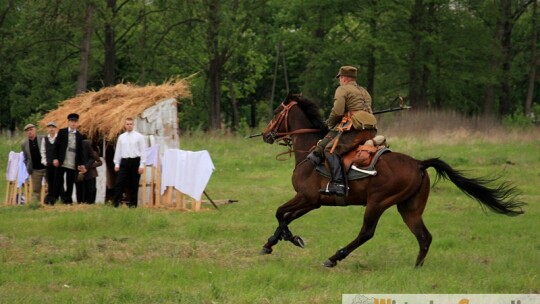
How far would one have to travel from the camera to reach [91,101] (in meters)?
22.0

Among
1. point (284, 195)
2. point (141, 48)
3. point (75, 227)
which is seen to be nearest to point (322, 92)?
point (141, 48)

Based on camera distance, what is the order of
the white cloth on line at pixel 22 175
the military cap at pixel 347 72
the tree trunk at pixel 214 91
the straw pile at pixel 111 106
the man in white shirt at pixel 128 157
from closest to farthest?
1. the military cap at pixel 347 72
2. the man in white shirt at pixel 128 157
3. the straw pile at pixel 111 106
4. the white cloth on line at pixel 22 175
5. the tree trunk at pixel 214 91

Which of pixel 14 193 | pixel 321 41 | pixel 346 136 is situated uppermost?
pixel 321 41

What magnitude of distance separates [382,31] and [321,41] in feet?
14.2

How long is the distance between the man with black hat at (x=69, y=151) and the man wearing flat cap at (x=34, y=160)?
1.40 metres

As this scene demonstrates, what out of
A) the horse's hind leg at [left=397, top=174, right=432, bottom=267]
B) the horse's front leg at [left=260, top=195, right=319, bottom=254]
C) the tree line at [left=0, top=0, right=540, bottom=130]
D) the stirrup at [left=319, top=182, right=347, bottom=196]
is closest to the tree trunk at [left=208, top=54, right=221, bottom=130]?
the tree line at [left=0, top=0, right=540, bottom=130]

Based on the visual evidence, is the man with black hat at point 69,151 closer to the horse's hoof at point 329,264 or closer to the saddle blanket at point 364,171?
the saddle blanket at point 364,171

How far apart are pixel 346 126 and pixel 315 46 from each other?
3952cm

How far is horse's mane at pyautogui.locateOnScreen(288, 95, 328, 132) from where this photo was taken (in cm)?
1352

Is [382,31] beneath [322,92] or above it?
above

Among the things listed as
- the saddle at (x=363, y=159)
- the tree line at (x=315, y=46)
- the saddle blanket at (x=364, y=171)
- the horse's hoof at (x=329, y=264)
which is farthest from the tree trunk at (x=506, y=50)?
the horse's hoof at (x=329, y=264)

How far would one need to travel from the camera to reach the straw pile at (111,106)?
20.6 meters

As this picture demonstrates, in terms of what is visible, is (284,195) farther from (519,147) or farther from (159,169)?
(519,147)

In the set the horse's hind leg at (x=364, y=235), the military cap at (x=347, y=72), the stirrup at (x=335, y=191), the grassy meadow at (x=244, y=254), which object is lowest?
the grassy meadow at (x=244, y=254)
